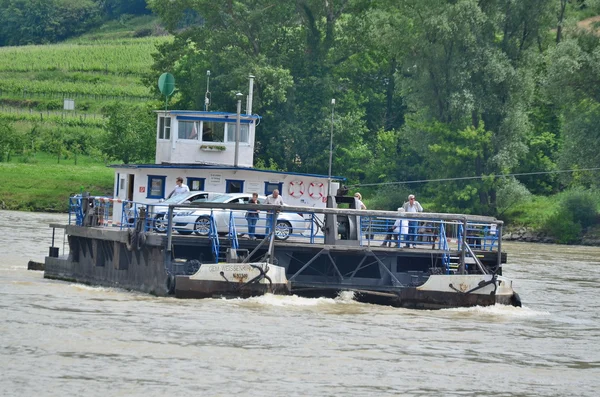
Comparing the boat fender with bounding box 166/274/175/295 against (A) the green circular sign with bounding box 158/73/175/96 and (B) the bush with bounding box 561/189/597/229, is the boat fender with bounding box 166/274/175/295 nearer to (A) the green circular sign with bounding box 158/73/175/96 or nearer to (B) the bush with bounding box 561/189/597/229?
(A) the green circular sign with bounding box 158/73/175/96

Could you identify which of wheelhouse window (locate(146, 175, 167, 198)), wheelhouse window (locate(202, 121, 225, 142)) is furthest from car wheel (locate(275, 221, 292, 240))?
wheelhouse window (locate(202, 121, 225, 142))

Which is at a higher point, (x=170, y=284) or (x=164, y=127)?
(x=164, y=127)

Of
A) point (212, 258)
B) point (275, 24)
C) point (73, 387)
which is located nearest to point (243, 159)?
point (212, 258)

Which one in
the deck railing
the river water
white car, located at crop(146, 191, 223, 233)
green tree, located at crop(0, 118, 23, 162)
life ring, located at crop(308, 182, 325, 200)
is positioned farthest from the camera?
green tree, located at crop(0, 118, 23, 162)

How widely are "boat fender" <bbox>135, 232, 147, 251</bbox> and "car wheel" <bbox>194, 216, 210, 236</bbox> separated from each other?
1.22 m

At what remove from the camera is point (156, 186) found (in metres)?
38.2

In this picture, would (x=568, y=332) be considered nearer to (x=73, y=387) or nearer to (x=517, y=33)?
(x=73, y=387)

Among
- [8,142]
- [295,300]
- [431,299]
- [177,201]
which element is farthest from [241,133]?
[8,142]

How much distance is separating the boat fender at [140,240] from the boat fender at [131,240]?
0.31ft

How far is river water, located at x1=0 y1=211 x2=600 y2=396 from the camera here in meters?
19.6

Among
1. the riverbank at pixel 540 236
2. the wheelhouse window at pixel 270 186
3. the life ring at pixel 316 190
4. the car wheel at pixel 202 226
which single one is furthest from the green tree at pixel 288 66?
the car wheel at pixel 202 226

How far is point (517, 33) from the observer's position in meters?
71.1

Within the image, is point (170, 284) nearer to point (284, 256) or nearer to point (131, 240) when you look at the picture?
point (131, 240)

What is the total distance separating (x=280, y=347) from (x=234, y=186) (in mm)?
15818
